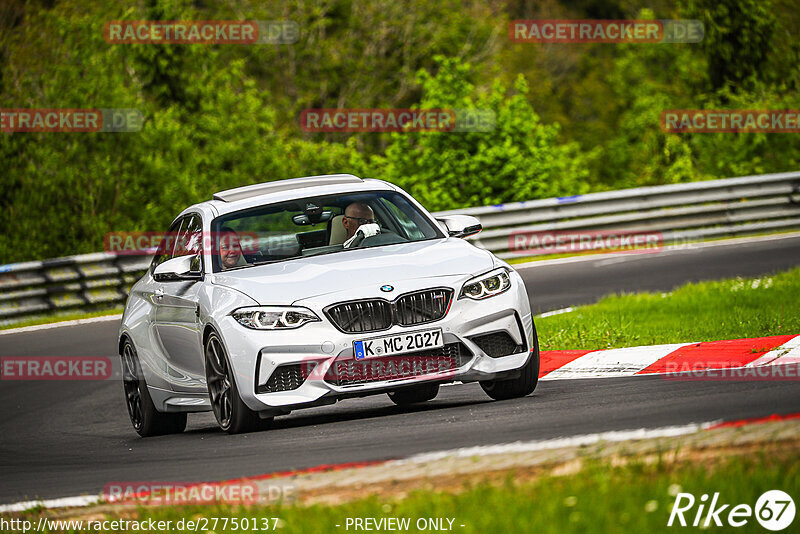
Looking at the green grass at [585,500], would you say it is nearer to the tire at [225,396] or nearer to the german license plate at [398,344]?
the german license plate at [398,344]

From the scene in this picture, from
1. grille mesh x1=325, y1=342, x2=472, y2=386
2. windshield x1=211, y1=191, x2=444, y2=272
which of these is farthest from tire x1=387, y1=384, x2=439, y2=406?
grille mesh x1=325, y1=342, x2=472, y2=386

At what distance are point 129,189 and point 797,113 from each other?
12.7 meters

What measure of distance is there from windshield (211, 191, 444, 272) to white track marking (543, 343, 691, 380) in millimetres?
1561

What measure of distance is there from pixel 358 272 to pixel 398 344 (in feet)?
1.97

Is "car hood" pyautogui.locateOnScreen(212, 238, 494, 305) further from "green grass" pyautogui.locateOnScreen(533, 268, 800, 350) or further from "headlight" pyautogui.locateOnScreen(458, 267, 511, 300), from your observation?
"green grass" pyautogui.locateOnScreen(533, 268, 800, 350)

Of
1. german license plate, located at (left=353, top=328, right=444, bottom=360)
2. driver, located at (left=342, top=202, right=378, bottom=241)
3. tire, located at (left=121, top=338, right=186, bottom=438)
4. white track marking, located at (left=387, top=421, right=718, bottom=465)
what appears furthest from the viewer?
tire, located at (left=121, top=338, right=186, bottom=438)

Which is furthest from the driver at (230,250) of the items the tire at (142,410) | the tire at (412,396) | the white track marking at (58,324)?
the white track marking at (58,324)

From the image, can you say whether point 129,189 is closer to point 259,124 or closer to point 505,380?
point 259,124

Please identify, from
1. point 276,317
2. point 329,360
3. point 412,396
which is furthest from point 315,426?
point 412,396

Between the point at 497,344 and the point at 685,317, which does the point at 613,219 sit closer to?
the point at 685,317

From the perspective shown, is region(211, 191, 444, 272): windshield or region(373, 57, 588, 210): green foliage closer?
region(211, 191, 444, 272): windshield

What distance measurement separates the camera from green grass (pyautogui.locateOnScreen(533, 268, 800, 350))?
1073 centimetres

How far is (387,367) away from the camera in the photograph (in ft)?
25.8

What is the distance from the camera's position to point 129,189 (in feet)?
79.4
